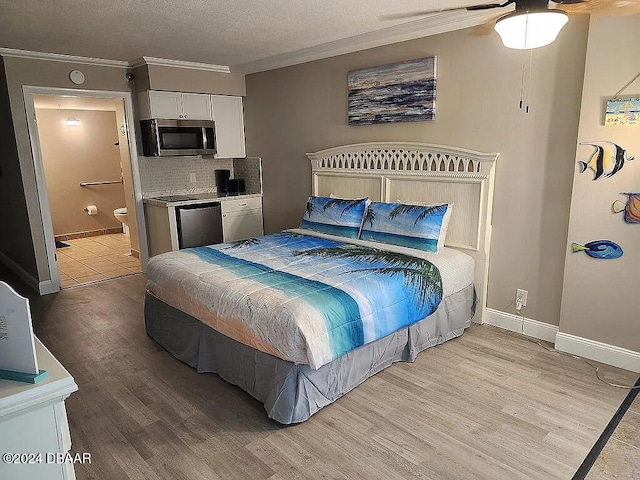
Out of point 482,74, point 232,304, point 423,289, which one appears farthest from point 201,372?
point 482,74

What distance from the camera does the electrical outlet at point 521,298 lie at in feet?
11.4

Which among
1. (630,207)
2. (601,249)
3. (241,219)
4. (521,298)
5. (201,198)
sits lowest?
(521,298)

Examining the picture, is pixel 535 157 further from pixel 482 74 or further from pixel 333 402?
pixel 333 402

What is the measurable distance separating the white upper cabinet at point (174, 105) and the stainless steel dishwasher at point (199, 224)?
1.09 meters

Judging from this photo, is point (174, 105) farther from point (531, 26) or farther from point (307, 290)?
point (531, 26)

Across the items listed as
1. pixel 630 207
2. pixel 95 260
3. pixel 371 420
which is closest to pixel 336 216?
pixel 371 420

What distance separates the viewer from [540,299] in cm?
339

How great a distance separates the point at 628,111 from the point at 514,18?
3.99 ft

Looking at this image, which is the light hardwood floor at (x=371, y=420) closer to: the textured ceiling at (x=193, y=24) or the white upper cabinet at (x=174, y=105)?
the textured ceiling at (x=193, y=24)

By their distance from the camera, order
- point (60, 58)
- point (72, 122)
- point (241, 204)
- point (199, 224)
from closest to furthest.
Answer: point (60, 58) < point (199, 224) < point (241, 204) < point (72, 122)

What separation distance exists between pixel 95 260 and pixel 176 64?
9.68 ft

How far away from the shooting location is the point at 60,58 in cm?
456

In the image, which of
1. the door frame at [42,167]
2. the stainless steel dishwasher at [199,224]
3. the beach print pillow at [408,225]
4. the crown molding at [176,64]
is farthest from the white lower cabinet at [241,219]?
the beach print pillow at [408,225]

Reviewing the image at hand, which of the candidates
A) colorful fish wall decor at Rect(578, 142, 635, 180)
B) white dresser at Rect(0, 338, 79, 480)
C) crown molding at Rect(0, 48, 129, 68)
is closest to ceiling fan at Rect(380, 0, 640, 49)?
colorful fish wall decor at Rect(578, 142, 635, 180)
